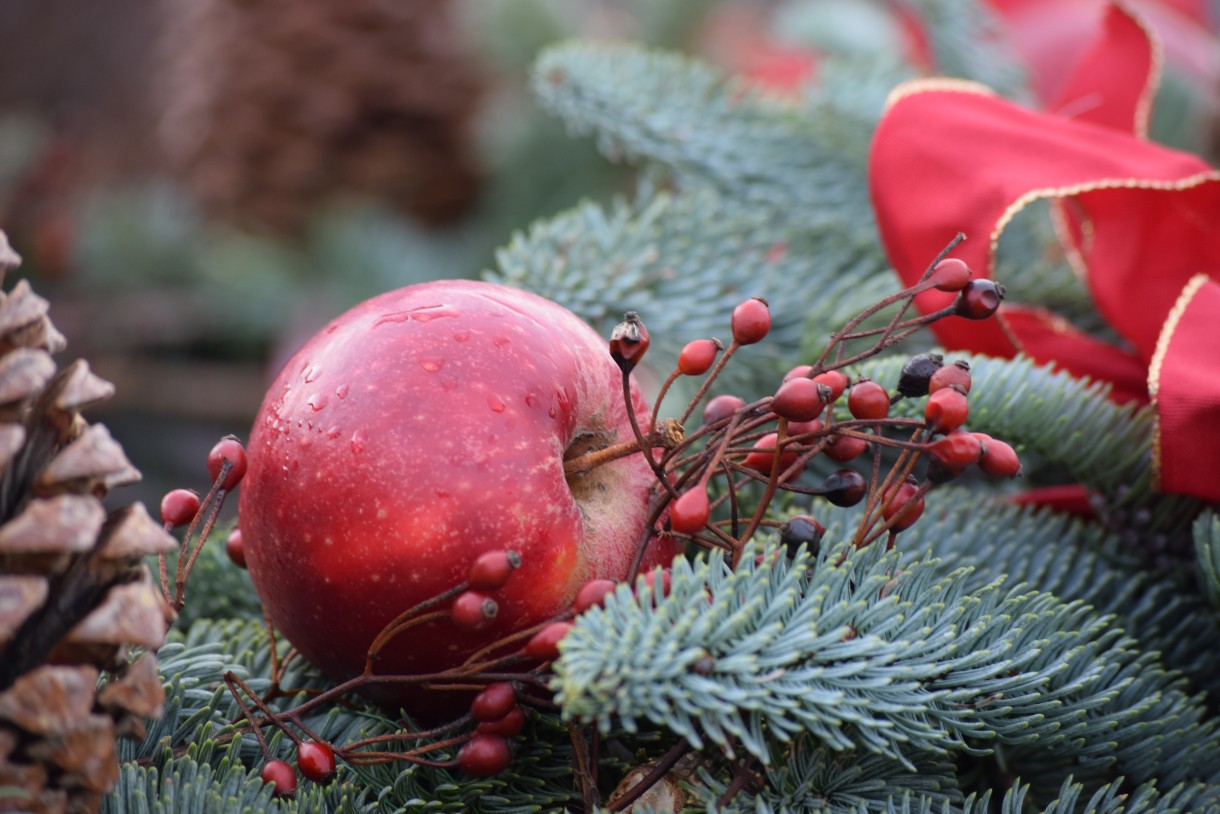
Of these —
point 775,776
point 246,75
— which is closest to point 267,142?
point 246,75

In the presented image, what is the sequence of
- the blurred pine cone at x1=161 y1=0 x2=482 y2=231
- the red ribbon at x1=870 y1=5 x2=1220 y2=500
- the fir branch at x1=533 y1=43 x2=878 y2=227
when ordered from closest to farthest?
the red ribbon at x1=870 y1=5 x2=1220 y2=500, the fir branch at x1=533 y1=43 x2=878 y2=227, the blurred pine cone at x1=161 y1=0 x2=482 y2=231

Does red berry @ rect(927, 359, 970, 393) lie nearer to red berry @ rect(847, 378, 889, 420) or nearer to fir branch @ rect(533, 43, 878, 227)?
red berry @ rect(847, 378, 889, 420)

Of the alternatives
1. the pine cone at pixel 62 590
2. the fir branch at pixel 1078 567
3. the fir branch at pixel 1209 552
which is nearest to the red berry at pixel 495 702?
the pine cone at pixel 62 590

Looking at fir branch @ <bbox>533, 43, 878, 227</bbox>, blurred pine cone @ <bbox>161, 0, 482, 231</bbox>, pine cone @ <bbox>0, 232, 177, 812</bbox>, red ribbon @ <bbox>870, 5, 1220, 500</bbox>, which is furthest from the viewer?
blurred pine cone @ <bbox>161, 0, 482, 231</bbox>

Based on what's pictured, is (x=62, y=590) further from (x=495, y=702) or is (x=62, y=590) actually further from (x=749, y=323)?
(x=749, y=323)

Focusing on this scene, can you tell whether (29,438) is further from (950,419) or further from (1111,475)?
(1111,475)

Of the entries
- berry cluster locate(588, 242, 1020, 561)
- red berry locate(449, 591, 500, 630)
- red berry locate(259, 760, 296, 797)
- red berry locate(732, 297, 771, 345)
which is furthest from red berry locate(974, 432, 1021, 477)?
red berry locate(259, 760, 296, 797)
